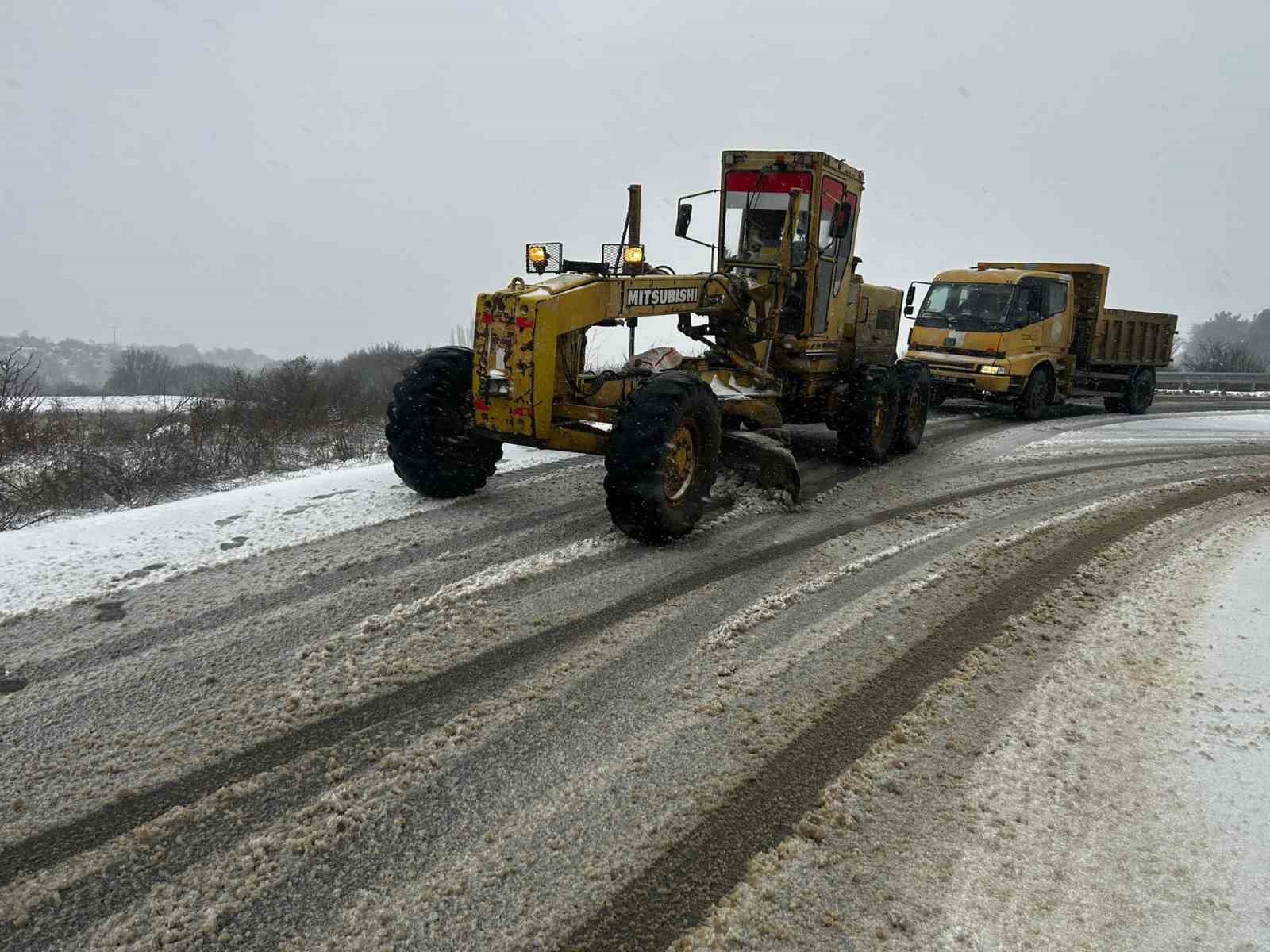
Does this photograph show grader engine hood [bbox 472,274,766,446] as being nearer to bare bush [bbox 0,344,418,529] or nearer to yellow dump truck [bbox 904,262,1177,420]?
bare bush [bbox 0,344,418,529]

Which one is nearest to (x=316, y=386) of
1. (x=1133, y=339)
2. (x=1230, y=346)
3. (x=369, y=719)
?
(x=369, y=719)

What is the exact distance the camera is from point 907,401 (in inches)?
388

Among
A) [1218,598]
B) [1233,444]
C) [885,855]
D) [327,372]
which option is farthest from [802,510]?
[327,372]

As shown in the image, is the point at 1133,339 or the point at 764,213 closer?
the point at 764,213

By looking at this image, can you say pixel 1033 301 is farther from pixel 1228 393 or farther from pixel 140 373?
pixel 140 373

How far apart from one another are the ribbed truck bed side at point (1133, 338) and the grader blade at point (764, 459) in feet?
38.4

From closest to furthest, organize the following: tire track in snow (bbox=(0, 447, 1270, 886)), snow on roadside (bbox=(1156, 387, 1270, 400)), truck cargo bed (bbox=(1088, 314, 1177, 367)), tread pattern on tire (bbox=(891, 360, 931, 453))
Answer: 1. tire track in snow (bbox=(0, 447, 1270, 886))
2. tread pattern on tire (bbox=(891, 360, 931, 453))
3. truck cargo bed (bbox=(1088, 314, 1177, 367))
4. snow on roadside (bbox=(1156, 387, 1270, 400))

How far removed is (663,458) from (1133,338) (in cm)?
1540

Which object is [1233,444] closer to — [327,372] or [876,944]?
[876,944]

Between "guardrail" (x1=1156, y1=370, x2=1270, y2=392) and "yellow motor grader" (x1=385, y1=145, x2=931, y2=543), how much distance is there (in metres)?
18.1

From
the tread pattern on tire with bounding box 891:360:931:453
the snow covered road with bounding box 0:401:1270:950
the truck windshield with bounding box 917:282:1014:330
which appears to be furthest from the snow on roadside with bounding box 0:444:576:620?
the truck windshield with bounding box 917:282:1014:330

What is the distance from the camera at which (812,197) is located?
8508 mm

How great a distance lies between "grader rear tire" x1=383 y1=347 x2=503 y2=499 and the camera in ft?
21.7

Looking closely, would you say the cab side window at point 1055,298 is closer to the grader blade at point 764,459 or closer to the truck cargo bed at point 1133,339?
the truck cargo bed at point 1133,339
